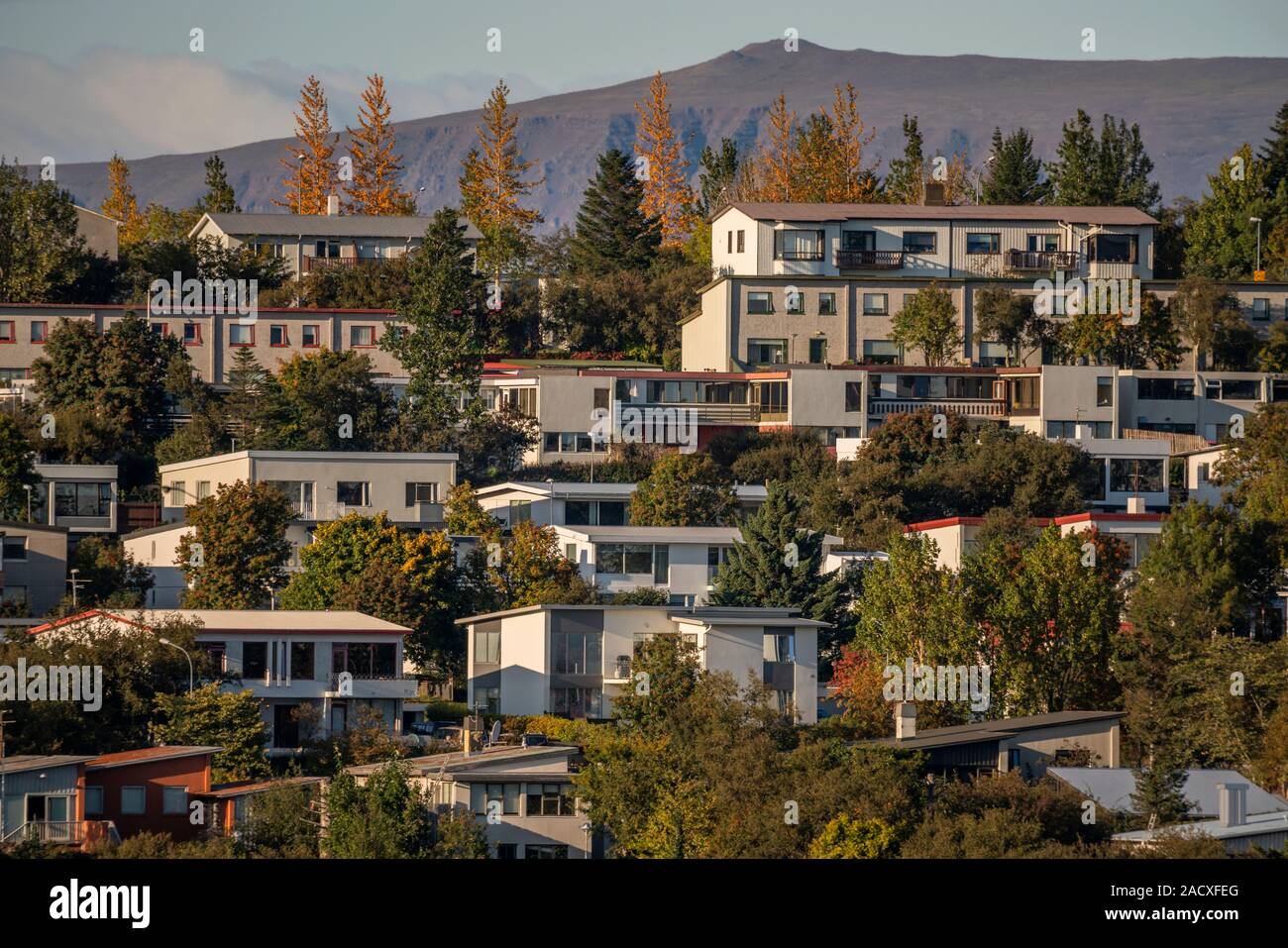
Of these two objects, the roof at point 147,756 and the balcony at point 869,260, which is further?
the balcony at point 869,260

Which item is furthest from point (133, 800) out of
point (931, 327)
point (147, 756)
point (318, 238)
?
point (318, 238)

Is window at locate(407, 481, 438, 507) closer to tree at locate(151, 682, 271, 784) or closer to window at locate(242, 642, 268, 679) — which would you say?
window at locate(242, 642, 268, 679)

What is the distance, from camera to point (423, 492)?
71688 millimetres

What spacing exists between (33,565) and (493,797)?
25765 mm

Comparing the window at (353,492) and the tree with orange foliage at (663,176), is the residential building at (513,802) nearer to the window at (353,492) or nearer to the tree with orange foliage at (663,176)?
the window at (353,492)

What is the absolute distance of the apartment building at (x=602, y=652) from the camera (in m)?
55.3

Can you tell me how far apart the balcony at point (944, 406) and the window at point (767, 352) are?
21.8ft

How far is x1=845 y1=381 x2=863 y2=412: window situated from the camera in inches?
3172

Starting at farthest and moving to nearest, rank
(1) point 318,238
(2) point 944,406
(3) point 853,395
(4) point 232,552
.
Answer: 1. (1) point 318,238
2. (2) point 944,406
3. (3) point 853,395
4. (4) point 232,552

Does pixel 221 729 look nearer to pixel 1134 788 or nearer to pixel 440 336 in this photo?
pixel 1134 788

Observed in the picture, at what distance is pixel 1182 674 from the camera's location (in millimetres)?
51750

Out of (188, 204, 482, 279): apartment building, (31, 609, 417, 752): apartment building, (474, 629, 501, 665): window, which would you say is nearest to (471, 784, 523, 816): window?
(31, 609, 417, 752): apartment building

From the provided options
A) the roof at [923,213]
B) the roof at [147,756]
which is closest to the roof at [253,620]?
the roof at [147,756]
